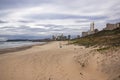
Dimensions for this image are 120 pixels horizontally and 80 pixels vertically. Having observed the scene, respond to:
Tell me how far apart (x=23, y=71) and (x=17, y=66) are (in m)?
1.68

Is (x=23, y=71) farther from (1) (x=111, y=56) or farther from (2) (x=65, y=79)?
(1) (x=111, y=56)

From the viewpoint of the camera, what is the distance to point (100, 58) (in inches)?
459

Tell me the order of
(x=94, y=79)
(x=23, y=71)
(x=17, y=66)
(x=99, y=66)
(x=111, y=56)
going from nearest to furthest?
(x=94, y=79)
(x=99, y=66)
(x=111, y=56)
(x=23, y=71)
(x=17, y=66)

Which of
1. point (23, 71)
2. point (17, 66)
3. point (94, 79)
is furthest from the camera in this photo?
point (17, 66)

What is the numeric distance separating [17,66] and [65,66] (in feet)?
13.0

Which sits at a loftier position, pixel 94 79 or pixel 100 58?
pixel 100 58

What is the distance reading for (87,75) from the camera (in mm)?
10188

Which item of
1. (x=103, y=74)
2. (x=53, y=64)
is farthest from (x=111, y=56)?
(x=53, y=64)

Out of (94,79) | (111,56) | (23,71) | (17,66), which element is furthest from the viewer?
(17,66)

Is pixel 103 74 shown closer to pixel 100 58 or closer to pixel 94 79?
pixel 94 79

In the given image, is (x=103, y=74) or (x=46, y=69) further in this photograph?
(x=46, y=69)

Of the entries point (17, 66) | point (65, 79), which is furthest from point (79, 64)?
point (17, 66)

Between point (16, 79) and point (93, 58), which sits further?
point (93, 58)

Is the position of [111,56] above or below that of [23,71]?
above
